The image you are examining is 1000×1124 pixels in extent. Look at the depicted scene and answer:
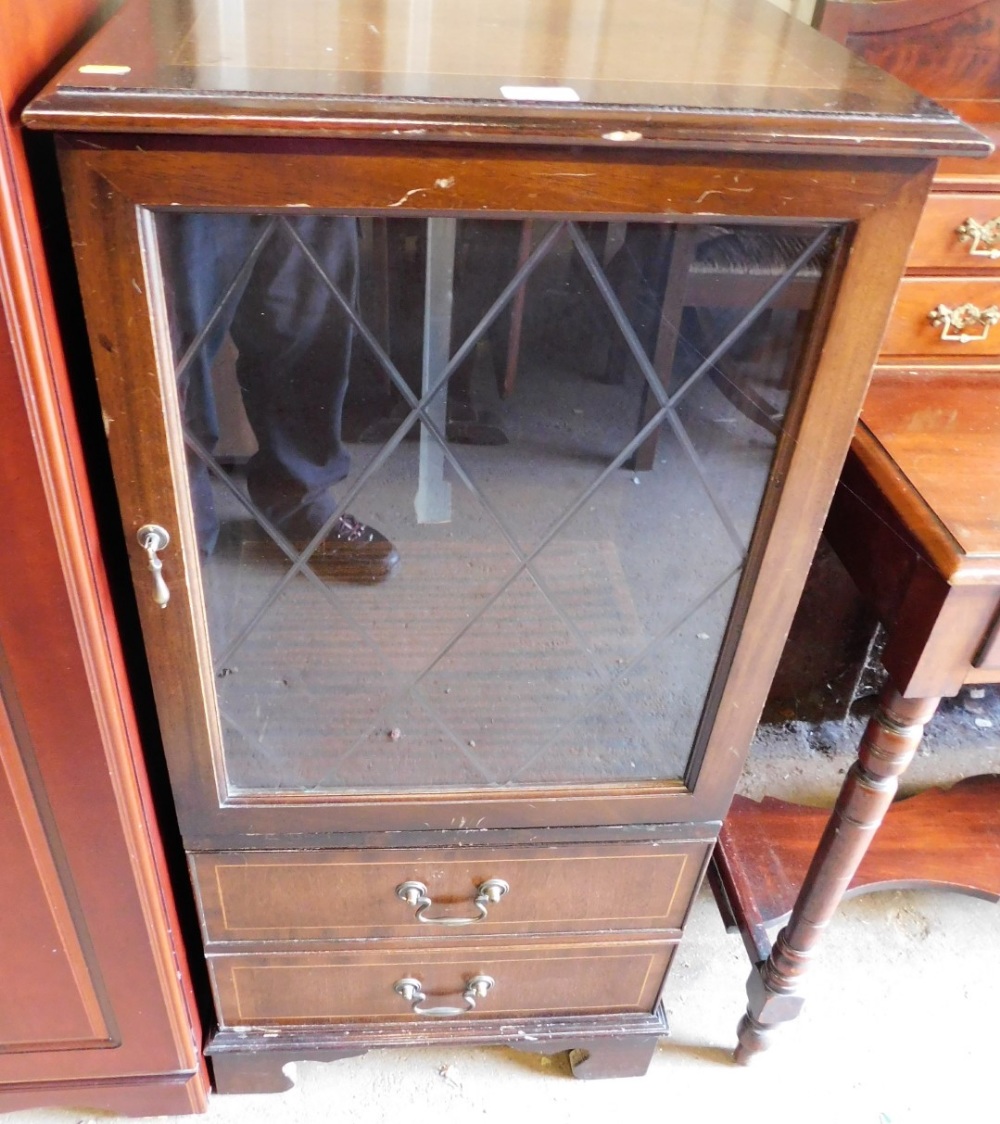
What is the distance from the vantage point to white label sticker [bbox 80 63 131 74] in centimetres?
51

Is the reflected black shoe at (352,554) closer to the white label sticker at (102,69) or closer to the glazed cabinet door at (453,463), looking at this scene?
the glazed cabinet door at (453,463)

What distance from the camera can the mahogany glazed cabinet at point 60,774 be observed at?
53 centimetres

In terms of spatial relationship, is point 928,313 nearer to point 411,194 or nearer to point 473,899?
point 411,194

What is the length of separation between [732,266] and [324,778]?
0.51 metres

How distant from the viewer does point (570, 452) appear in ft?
A: 2.17

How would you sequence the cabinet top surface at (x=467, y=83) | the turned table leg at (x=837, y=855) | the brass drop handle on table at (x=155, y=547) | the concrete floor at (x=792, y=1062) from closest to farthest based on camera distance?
1. the cabinet top surface at (x=467, y=83)
2. the brass drop handle on table at (x=155, y=547)
3. the turned table leg at (x=837, y=855)
4. the concrete floor at (x=792, y=1062)

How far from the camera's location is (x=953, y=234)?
34.6 inches

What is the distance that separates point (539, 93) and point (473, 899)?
2.20 ft

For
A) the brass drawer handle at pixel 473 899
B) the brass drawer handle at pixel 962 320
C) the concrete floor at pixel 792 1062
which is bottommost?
the concrete floor at pixel 792 1062

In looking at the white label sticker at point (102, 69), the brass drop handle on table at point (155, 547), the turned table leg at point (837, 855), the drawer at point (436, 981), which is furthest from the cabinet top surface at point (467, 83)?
the drawer at point (436, 981)

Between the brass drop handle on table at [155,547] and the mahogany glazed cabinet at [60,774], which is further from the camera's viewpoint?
the brass drop handle on table at [155,547]

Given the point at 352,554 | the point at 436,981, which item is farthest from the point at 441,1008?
the point at 352,554

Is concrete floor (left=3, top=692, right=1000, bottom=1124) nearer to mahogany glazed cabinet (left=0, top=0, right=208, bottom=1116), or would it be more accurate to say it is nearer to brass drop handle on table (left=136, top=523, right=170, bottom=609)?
mahogany glazed cabinet (left=0, top=0, right=208, bottom=1116)

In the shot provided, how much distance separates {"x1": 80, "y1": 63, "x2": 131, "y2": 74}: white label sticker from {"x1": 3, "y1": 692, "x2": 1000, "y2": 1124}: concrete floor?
965 mm
